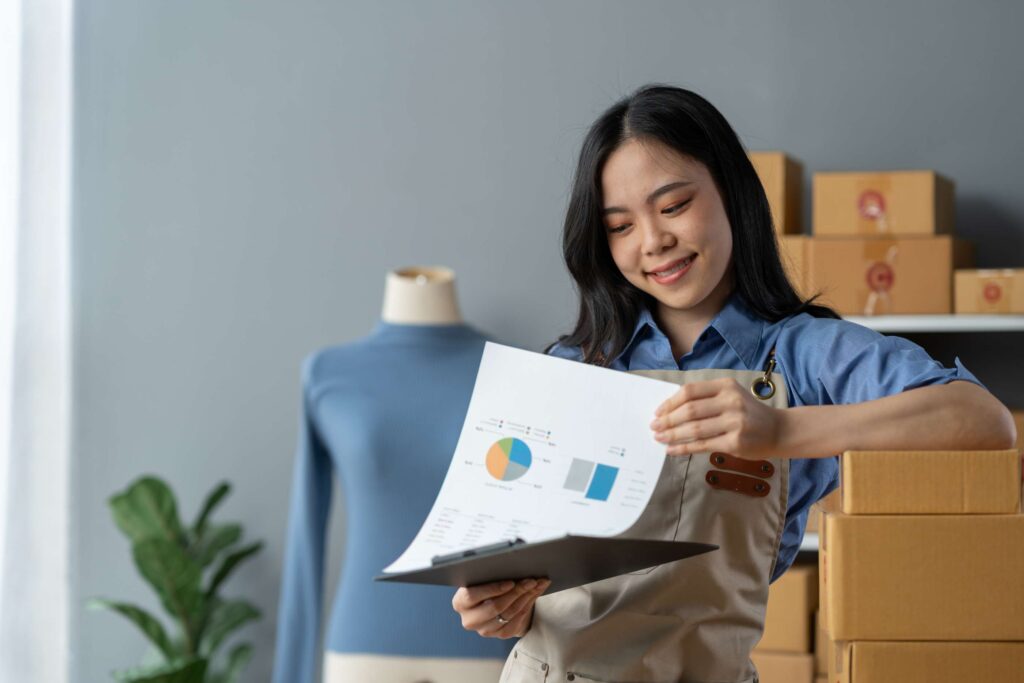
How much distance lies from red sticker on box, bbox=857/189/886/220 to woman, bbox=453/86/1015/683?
1216mm

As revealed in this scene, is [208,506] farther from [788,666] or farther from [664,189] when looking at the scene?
[664,189]

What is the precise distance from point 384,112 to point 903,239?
1.41m

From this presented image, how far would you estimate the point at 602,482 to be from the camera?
1.13 m

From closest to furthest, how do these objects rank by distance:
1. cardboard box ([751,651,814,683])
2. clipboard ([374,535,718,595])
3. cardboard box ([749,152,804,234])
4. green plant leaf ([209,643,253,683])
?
clipboard ([374,535,718,595]) → cardboard box ([751,651,814,683]) → cardboard box ([749,152,804,234]) → green plant leaf ([209,643,253,683])

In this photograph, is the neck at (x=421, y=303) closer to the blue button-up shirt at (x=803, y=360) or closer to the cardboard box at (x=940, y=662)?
the blue button-up shirt at (x=803, y=360)

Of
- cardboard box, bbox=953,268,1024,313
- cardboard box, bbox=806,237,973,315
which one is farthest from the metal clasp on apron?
cardboard box, bbox=953,268,1024,313

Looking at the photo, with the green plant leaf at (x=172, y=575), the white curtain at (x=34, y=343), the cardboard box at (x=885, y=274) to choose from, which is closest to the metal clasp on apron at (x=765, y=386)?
the cardboard box at (x=885, y=274)

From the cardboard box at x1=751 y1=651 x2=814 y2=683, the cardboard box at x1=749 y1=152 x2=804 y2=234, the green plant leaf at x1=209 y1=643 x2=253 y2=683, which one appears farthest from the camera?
the green plant leaf at x1=209 y1=643 x2=253 y2=683

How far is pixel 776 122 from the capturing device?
114 inches

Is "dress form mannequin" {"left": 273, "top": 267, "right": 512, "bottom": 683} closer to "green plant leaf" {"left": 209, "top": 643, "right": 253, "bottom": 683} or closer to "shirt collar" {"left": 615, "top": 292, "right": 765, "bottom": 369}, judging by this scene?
"green plant leaf" {"left": 209, "top": 643, "right": 253, "bottom": 683}

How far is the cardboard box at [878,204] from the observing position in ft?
8.11

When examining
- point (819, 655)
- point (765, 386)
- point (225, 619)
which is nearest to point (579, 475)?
point (765, 386)

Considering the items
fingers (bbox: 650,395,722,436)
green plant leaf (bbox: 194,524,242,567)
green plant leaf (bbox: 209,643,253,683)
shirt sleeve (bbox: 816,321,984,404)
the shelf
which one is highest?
the shelf

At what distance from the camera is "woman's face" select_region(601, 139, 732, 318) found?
1281mm
